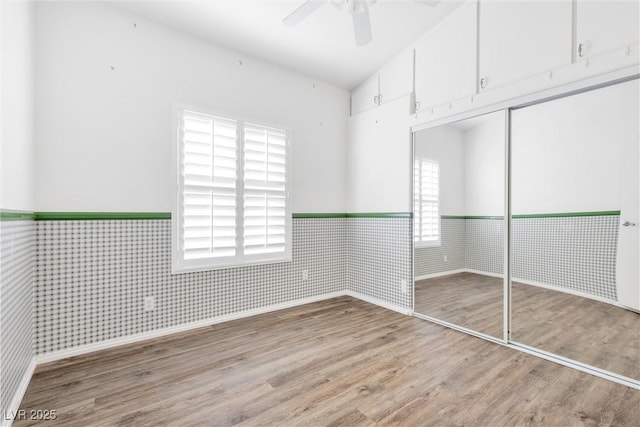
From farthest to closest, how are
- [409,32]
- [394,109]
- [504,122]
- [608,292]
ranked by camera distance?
[394,109] < [409,32] < [504,122] < [608,292]

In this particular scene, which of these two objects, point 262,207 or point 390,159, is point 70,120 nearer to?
point 262,207

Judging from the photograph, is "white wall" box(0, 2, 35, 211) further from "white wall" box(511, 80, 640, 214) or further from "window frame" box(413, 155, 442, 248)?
"white wall" box(511, 80, 640, 214)

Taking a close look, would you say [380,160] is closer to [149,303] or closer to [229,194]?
[229,194]

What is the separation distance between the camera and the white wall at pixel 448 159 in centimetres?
300

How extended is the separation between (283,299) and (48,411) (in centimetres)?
216

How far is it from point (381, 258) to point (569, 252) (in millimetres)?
1798

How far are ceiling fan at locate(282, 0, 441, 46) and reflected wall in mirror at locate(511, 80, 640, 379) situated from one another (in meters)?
1.35

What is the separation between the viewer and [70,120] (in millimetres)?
2389

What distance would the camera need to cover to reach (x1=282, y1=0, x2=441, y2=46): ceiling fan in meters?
2.02

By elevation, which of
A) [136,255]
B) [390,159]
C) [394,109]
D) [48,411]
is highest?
[394,109]

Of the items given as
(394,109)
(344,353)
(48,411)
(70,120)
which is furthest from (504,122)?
(48,411)

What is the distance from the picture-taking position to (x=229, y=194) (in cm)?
306

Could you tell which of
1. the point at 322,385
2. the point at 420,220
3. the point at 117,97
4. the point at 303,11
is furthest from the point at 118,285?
the point at 420,220

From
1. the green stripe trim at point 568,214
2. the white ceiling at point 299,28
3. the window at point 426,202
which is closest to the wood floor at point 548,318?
the window at point 426,202
